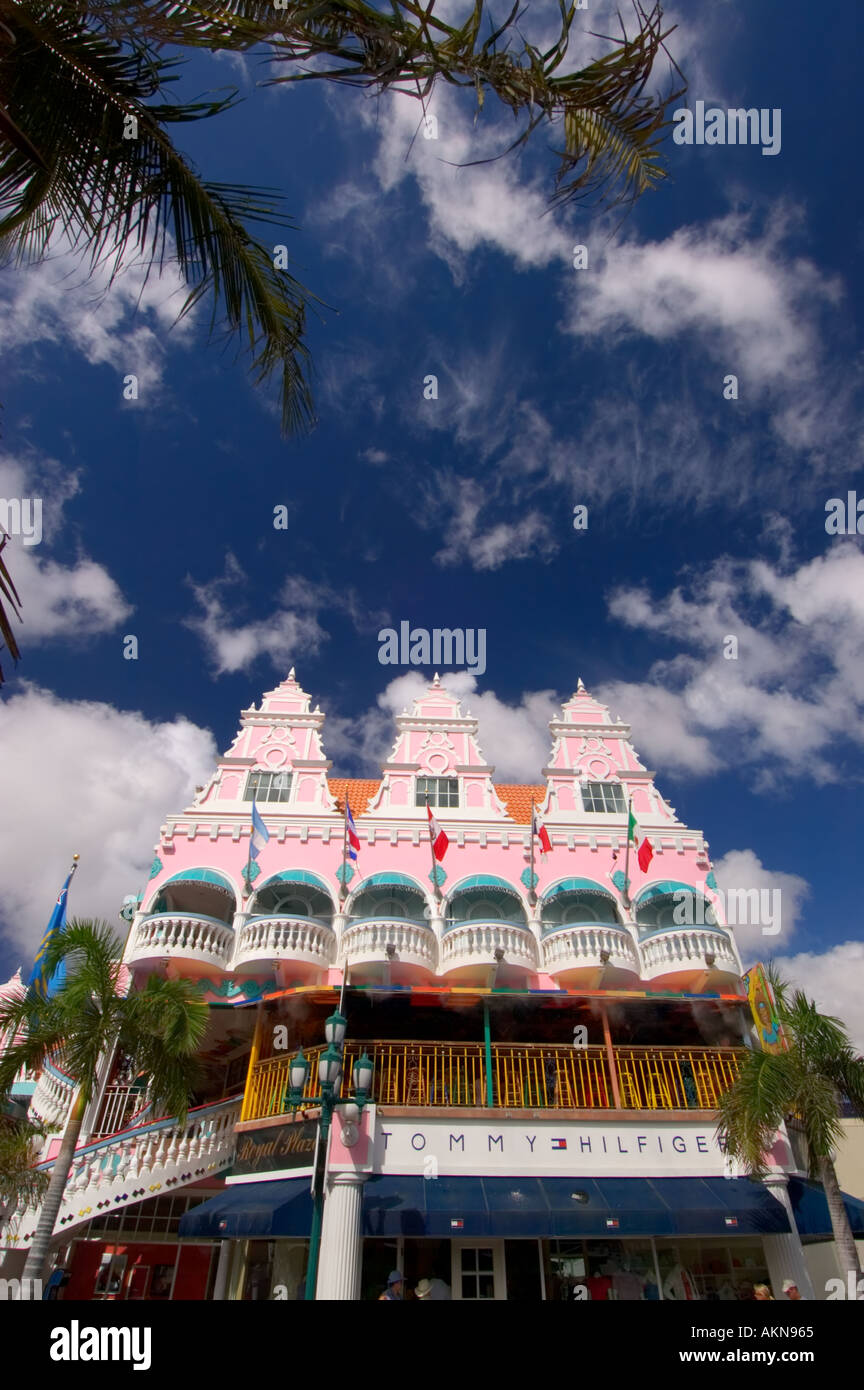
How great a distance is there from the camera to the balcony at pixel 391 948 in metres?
17.5

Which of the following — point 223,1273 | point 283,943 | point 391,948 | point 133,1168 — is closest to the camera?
point 133,1168

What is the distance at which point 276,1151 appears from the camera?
14.1 m

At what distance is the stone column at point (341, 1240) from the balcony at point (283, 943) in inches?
207

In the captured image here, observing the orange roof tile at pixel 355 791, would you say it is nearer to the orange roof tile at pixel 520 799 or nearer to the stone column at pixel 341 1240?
the orange roof tile at pixel 520 799

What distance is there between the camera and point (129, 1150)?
575 inches

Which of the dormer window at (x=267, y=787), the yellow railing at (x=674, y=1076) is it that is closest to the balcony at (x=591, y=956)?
the yellow railing at (x=674, y=1076)

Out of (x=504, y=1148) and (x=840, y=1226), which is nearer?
(x=840, y=1226)

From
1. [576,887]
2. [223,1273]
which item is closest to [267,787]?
[576,887]

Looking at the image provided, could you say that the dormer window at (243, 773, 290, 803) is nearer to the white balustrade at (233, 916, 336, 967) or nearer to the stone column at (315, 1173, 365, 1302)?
the white balustrade at (233, 916, 336, 967)

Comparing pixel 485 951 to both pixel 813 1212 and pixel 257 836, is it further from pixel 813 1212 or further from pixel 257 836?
pixel 813 1212

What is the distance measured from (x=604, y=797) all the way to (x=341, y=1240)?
1406 cm

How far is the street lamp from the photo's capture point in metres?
11.9
